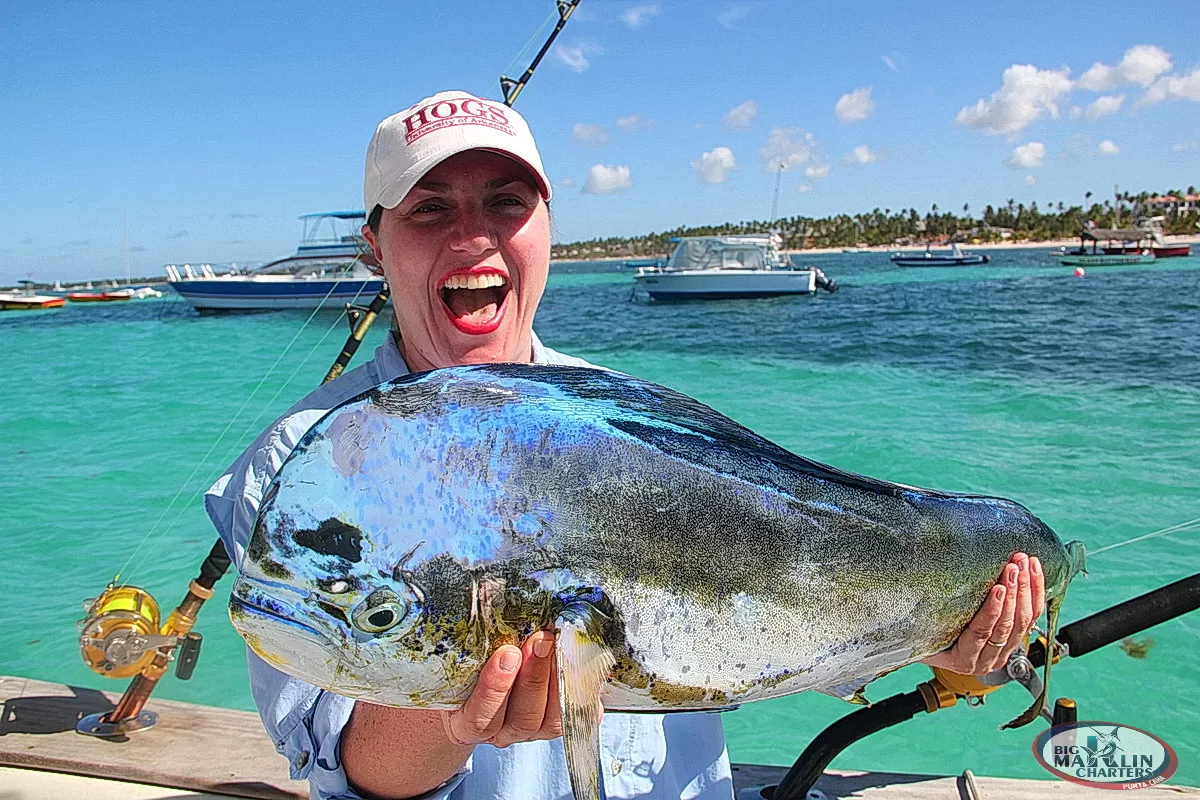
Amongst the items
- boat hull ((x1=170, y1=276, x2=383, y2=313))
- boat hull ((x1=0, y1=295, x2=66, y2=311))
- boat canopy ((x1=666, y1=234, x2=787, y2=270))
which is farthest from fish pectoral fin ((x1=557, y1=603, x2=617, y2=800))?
boat hull ((x1=0, y1=295, x2=66, y2=311))

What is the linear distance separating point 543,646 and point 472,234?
0.93 m

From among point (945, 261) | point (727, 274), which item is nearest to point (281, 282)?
point (727, 274)

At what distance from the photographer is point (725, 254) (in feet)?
141

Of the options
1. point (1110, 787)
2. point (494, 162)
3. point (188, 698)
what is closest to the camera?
point (494, 162)

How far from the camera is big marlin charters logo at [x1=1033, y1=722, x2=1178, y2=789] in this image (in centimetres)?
257

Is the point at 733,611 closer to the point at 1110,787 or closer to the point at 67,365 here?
the point at 1110,787

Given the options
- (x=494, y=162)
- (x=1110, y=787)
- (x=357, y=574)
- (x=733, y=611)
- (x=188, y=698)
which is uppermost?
(x=494, y=162)

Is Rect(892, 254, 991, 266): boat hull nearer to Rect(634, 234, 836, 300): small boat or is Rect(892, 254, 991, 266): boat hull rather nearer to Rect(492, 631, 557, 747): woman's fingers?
Rect(634, 234, 836, 300): small boat

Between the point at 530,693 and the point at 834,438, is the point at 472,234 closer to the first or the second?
the point at 530,693

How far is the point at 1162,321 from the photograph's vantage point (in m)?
25.0

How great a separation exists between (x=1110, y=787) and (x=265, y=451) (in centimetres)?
280

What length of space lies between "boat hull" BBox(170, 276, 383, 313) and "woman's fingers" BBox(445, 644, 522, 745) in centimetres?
3469

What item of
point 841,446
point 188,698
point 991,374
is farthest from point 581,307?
point 188,698

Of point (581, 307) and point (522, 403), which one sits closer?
point (522, 403)
